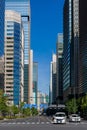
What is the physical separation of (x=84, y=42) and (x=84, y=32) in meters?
4.88

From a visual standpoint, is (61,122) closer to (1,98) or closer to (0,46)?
(1,98)

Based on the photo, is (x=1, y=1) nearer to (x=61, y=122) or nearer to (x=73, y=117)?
(x=73, y=117)

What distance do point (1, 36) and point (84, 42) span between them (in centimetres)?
4264

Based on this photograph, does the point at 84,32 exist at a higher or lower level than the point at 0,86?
higher

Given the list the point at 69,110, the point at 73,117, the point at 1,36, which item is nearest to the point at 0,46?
the point at 1,36

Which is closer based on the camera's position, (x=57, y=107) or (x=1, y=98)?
(x=1, y=98)

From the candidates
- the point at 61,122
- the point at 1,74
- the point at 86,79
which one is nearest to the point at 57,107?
the point at 86,79

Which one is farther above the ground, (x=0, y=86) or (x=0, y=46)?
(x=0, y=46)

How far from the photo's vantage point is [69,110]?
162500 millimetres

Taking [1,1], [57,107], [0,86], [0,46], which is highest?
[1,1]

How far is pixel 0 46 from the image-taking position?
563 ft

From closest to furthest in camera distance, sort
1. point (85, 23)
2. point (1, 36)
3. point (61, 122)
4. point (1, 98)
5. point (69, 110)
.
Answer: point (61, 122) → point (1, 98) → point (69, 110) → point (1, 36) → point (85, 23)

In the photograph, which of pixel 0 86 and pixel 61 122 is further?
pixel 0 86

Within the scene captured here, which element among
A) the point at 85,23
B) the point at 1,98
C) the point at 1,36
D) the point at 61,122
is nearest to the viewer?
the point at 61,122
